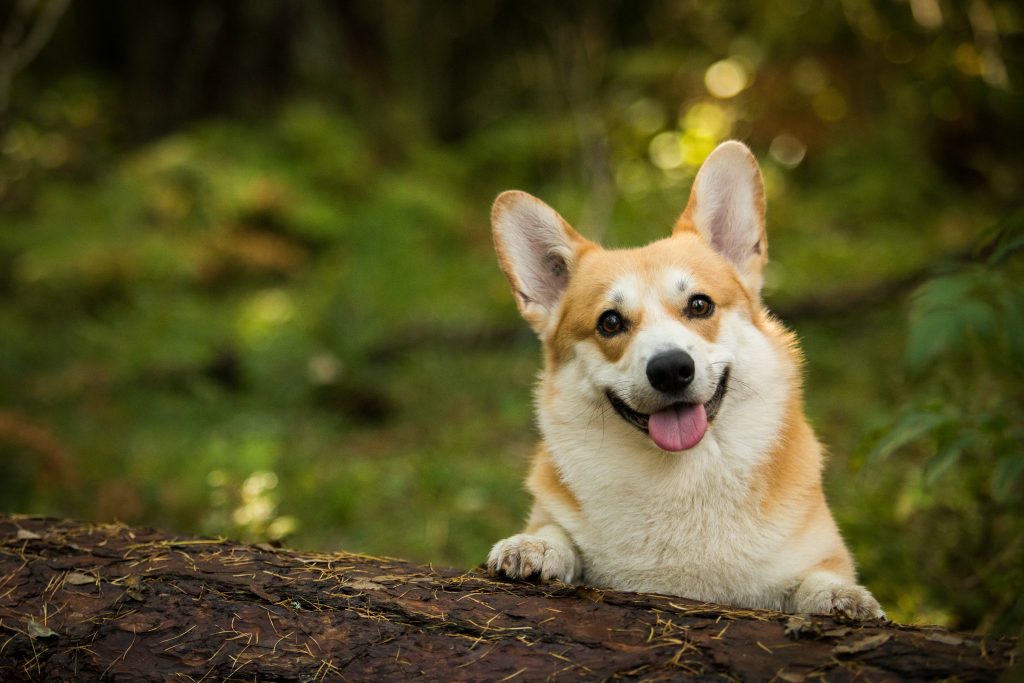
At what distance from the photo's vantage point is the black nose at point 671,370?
115 inches

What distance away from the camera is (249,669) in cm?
250

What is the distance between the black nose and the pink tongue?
117 millimetres

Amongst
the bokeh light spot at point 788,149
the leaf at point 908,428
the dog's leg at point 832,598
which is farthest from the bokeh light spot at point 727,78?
the dog's leg at point 832,598

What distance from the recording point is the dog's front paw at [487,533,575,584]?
9.41ft

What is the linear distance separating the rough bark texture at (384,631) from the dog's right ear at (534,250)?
4.44ft

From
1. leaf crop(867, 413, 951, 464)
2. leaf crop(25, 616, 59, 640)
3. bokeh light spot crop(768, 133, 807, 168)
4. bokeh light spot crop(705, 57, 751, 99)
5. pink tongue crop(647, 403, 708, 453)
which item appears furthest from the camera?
bokeh light spot crop(705, 57, 751, 99)

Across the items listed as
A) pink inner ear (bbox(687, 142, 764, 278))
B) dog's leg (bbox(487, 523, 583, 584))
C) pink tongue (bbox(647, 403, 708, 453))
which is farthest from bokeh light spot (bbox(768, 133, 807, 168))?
dog's leg (bbox(487, 523, 583, 584))

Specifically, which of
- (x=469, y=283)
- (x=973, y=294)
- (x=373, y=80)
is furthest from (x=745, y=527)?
(x=373, y=80)

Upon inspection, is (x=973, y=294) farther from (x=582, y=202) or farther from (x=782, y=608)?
(x=582, y=202)

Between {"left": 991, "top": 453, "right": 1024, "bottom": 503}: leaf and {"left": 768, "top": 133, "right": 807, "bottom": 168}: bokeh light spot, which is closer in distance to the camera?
{"left": 991, "top": 453, "right": 1024, "bottom": 503}: leaf

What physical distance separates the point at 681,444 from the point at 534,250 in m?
1.25

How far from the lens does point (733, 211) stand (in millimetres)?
3738

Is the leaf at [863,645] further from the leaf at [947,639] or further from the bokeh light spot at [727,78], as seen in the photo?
the bokeh light spot at [727,78]

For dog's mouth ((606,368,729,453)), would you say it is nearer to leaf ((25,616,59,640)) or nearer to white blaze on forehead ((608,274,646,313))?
white blaze on forehead ((608,274,646,313))
